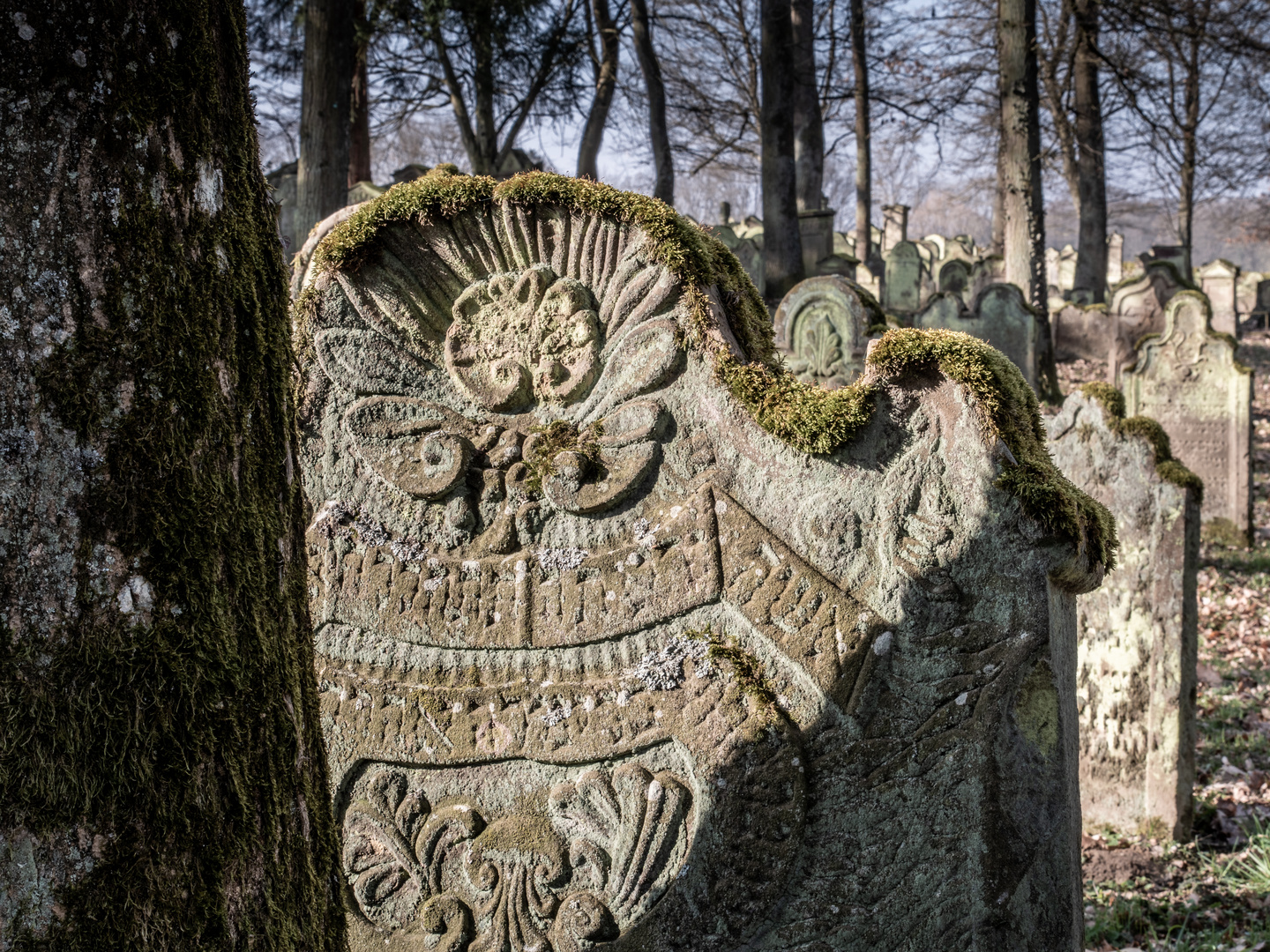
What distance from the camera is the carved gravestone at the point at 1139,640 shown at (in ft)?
14.6

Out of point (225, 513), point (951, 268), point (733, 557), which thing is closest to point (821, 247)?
point (951, 268)

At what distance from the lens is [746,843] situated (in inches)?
92.3

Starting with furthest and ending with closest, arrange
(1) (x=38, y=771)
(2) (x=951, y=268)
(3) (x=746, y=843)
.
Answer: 1. (2) (x=951, y=268)
2. (3) (x=746, y=843)
3. (1) (x=38, y=771)

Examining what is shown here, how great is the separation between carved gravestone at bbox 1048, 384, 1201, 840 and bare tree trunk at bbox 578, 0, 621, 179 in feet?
36.8

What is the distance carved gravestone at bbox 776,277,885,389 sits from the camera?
24.1 ft

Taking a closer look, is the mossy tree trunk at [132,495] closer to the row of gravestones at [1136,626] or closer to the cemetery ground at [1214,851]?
the cemetery ground at [1214,851]

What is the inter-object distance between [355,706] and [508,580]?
0.54m

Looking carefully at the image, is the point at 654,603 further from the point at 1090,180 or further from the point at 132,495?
the point at 1090,180

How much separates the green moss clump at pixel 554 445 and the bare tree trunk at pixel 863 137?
16.8m

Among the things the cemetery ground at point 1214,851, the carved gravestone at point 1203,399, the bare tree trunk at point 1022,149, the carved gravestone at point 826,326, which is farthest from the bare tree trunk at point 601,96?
the cemetery ground at point 1214,851

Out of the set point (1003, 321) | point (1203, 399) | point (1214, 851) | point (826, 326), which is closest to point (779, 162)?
point (1003, 321)

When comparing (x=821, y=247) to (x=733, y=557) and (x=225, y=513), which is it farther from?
(x=225, y=513)

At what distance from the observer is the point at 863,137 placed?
1922cm

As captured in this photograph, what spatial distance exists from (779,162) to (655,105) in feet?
11.6
